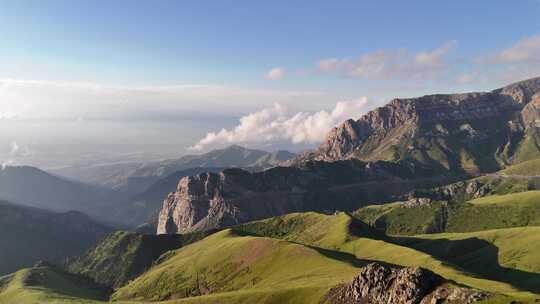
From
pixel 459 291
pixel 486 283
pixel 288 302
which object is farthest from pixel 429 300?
pixel 486 283

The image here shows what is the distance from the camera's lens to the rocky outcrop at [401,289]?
100925mm

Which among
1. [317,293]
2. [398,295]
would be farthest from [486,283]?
[398,295]

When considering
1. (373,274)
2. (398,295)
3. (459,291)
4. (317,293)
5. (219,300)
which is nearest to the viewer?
(459,291)

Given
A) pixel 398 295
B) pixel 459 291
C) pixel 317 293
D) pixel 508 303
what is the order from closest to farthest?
pixel 508 303, pixel 459 291, pixel 398 295, pixel 317 293

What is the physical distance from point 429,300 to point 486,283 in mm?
83292

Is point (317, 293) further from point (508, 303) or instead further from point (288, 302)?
point (508, 303)

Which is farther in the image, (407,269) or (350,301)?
(350,301)

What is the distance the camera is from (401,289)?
112m

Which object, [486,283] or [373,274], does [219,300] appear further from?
[486,283]

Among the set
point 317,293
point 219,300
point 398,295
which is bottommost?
point 219,300

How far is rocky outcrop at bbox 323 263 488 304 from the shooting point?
100925mm

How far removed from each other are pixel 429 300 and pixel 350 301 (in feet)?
103

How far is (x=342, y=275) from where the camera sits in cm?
19488

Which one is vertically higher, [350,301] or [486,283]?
[350,301]
